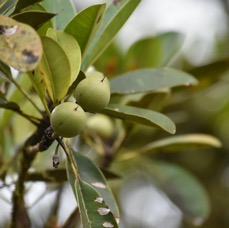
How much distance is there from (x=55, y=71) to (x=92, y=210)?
7.4 inches

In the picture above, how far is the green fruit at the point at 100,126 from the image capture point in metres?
1.34

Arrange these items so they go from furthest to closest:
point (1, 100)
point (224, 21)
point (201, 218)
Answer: point (224, 21) < point (201, 218) < point (1, 100)

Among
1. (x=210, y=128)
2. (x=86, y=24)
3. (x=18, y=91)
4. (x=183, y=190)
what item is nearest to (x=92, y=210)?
(x=86, y=24)

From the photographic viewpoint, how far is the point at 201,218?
1383mm

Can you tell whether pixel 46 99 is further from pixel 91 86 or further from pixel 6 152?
pixel 6 152

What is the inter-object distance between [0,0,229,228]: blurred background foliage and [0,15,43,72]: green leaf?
9.4 inches

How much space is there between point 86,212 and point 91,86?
0.55ft

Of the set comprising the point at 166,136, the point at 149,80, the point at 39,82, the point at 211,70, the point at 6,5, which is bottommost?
the point at 166,136

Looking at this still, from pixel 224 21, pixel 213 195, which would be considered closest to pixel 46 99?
pixel 213 195

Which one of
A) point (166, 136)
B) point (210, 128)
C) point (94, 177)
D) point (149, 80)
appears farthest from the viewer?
point (210, 128)

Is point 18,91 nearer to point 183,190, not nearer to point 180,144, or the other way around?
point 180,144

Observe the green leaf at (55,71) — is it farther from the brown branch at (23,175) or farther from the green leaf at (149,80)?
the green leaf at (149,80)

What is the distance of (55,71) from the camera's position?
0.83m

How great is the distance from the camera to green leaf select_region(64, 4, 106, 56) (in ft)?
2.80
